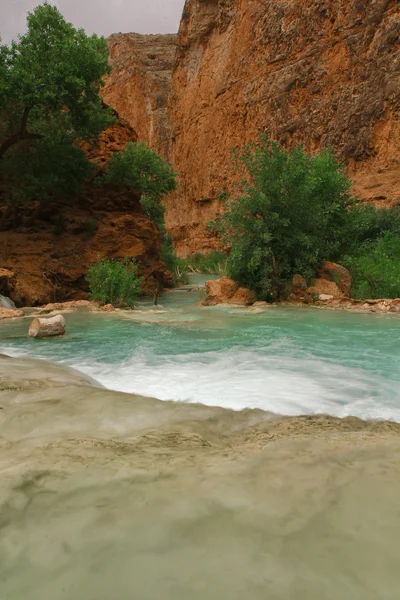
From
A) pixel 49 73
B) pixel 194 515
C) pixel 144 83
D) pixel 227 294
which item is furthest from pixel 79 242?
pixel 144 83

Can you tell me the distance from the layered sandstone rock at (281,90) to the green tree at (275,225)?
11.3m

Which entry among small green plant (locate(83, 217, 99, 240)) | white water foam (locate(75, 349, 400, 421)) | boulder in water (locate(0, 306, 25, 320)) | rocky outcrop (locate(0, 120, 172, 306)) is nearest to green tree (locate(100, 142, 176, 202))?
rocky outcrop (locate(0, 120, 172, 306))

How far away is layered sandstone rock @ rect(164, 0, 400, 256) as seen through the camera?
22.5 meters

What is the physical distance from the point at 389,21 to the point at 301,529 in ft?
86.7

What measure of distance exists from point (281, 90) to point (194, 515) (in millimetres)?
30225

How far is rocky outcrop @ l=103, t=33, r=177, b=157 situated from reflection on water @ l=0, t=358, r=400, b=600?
49339mm

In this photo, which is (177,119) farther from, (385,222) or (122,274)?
(122,274)

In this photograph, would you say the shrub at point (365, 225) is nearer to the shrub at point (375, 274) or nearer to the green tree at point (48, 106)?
the shrub at point (375, 274)

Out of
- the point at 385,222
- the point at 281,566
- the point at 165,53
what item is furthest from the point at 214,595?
the point at 165,53

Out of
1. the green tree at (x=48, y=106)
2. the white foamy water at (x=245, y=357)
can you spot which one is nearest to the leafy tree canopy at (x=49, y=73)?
the green tree at (x=48, y=106)

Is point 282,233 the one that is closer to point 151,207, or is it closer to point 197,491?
point 151,207

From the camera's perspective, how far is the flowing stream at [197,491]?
4.25ft

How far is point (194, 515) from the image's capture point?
1582 mm

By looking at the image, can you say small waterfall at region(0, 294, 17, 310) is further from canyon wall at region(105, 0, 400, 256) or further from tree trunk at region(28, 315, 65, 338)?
canyon wall at region(105, 0, 400, 256)
